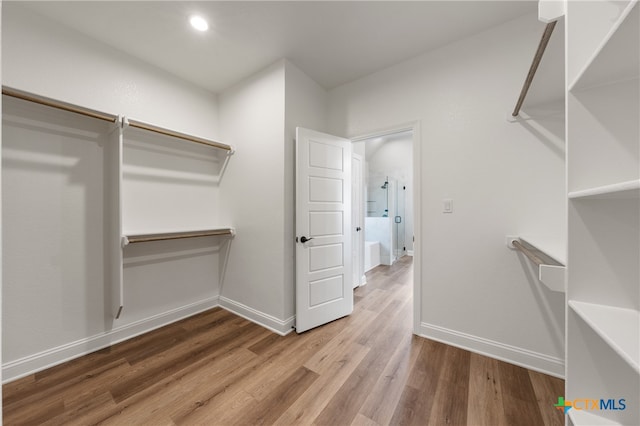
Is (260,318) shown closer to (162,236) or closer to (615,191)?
(162,236)

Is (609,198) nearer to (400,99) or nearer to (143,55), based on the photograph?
(400,99)

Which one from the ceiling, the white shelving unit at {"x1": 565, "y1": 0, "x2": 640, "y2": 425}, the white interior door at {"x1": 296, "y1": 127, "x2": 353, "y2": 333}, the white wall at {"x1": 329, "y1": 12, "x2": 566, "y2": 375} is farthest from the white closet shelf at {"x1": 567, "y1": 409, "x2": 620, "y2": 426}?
the ceiling

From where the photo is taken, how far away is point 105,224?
216 cm

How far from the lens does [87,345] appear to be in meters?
2.04

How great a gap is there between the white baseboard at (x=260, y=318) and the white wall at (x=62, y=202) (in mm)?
639

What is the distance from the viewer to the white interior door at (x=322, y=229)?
93.4 inches

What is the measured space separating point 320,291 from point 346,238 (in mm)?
655

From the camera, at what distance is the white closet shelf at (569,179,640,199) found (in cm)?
63

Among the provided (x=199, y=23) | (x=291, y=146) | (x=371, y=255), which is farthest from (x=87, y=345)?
(x=371, y=255)

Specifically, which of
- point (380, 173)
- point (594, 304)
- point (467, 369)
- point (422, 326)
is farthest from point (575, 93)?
point (380, 173)

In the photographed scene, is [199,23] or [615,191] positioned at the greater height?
[199,23]

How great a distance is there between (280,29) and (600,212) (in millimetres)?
2344

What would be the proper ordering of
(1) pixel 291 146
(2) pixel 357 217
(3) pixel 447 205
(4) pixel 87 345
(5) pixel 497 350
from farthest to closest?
(2) pixel 357 217 < (1) pixel 291 146 < (3) pixel 447 205 < (4) pixel 87 345 < (5) pixel 497 350

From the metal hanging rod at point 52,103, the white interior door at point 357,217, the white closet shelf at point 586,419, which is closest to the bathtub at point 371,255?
the white interior door at point 357,217
